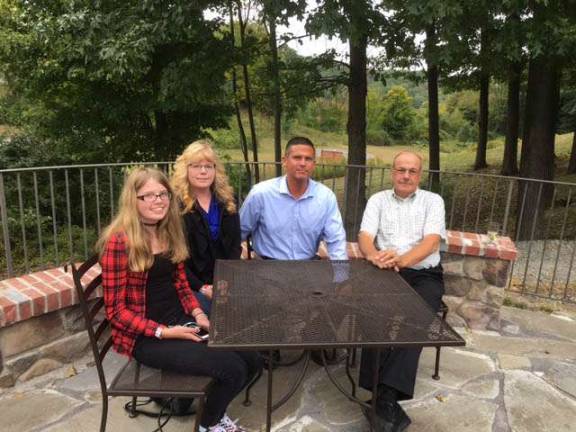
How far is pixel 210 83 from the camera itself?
6840mm

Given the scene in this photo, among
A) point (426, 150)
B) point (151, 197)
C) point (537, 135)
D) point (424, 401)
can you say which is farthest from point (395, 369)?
point (426, 150)

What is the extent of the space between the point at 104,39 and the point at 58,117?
10.8 ft

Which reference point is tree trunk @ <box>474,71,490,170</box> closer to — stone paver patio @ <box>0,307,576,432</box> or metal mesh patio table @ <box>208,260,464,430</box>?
stone paver patio @ <box>0,307,576,432</box>

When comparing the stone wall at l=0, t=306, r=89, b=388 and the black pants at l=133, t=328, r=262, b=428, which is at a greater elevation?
the black pants at l=133, t=328, r=262, b=428

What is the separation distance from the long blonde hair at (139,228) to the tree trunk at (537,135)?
245 inches

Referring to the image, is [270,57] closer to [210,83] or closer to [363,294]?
[210,83]

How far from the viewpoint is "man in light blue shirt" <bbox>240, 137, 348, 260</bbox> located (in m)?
2.75

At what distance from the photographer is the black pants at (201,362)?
6.23ft

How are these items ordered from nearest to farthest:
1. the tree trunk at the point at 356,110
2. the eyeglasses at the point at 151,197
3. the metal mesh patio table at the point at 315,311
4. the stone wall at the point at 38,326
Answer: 1. the metal mesh patio table at the point at 315,311
2. the eyeglasses at the point at 151,197
3. the stone wall at the point at 38,326
4. the tree trunk at the point at 356,110

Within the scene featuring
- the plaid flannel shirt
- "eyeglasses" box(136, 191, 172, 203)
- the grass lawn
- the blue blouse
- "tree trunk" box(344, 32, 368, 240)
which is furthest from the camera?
the grass lawn

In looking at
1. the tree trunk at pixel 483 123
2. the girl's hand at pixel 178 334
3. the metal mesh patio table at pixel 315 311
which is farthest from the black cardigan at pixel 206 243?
the tree trunk at pixel 483 123

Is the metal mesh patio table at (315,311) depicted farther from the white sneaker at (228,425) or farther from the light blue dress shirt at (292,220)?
the light blue dress shirt at (292,220)

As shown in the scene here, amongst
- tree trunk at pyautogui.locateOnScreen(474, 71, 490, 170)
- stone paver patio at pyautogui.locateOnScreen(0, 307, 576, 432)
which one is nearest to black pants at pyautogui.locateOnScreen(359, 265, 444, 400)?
stone paver patio at pyautogui.locateOnScreen(0, 307, 576, 432)

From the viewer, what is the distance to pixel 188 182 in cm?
253
